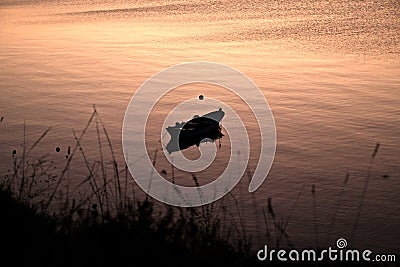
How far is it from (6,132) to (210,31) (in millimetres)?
9900

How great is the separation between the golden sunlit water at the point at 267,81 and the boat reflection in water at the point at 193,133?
0.23 m

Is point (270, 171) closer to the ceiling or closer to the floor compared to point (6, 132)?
closer to the floor

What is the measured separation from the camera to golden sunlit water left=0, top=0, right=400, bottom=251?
32.6 ft

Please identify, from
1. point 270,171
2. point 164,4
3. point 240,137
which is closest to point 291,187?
point 270,171

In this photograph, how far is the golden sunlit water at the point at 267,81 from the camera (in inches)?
391

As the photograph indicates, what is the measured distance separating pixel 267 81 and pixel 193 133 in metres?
4.28

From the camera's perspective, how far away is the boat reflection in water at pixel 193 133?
11.5 meters

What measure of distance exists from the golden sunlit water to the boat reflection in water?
0.23m

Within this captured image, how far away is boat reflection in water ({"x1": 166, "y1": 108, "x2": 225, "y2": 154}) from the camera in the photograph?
11.5 metres

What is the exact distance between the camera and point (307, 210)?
933cm

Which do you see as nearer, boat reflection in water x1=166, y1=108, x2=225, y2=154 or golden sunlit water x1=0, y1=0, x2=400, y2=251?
golden sunlit water x1=0, y1=0, x2=400, y2=251

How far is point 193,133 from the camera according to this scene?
11711 millimetres

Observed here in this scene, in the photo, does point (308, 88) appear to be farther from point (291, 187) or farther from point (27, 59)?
point (27, 59)

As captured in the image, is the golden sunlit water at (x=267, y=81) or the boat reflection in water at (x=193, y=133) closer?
the golden sunlit water at (x=267, y=81)
